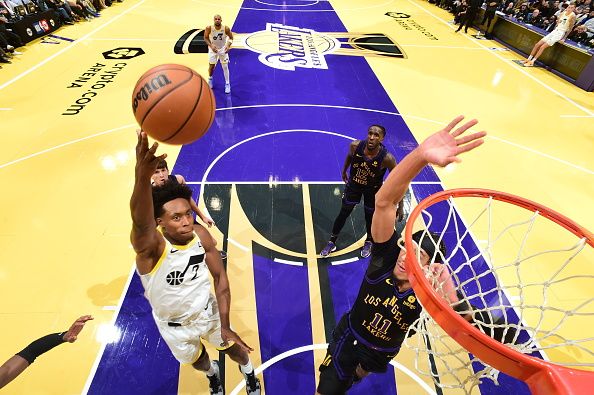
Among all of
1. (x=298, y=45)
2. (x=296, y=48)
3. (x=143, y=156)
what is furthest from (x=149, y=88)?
(x=298, y=45)

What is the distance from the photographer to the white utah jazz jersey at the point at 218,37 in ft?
25.1

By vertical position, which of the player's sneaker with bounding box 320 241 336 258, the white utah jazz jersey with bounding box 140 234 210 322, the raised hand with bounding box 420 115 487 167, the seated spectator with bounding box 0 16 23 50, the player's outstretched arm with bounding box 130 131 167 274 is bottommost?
the player's sneaker with bounding box 320 241 336 258

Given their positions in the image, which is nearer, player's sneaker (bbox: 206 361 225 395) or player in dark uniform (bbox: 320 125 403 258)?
player's sneaker (bbox: 206 361 225 395)

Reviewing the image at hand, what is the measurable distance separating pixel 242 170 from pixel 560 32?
1077 cm

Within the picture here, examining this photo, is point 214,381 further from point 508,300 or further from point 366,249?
point 508,300

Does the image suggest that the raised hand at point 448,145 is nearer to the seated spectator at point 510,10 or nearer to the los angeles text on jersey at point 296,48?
the los angeles text on jersey at point 296,48

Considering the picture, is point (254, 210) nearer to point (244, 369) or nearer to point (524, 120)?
point (244, 369)

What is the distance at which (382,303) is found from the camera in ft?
8.09

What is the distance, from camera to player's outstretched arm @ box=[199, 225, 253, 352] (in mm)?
2580

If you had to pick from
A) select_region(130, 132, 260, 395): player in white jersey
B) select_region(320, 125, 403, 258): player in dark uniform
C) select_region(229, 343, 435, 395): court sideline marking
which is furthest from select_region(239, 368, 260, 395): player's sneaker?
select_region(320, 125, 403, 258): player in dark uniform

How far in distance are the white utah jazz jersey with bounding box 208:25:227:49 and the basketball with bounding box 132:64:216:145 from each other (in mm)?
5534

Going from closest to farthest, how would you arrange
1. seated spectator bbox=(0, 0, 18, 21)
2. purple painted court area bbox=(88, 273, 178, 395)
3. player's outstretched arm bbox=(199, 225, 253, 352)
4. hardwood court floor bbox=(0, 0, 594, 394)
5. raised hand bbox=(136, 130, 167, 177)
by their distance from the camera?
raised hand bbox=(136, 130, 167, 177), player's outstretched arm bbox=(199, 225, 253, 352), purple painted court area bbox=(88, 273, 178, 395), hardwood court floor bbox=(0, 0, 594, 394), seated spectator bbox=(0, 0, 18, 21)

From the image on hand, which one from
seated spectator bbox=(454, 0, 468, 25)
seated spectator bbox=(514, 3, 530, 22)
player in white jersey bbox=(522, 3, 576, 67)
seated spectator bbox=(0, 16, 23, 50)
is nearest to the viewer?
seated spectator bbox=(0, 16, 23, 50)

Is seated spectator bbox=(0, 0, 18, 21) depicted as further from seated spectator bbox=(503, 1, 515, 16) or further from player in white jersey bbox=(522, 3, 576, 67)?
seated spectator bbox=(503, 1, 515, 16)
